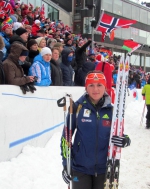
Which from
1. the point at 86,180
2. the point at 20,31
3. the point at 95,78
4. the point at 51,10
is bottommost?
the point at 86,180

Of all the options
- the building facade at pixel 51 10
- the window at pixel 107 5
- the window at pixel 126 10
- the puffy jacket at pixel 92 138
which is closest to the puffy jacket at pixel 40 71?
the puffy jacket at pixel 92 138

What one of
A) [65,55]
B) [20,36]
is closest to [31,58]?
[20,36]

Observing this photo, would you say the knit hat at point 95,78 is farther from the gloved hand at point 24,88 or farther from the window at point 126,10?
the window at point 126,10

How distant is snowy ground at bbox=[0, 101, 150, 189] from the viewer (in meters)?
4.11

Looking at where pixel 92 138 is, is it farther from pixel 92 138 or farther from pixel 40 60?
pixel 40 60

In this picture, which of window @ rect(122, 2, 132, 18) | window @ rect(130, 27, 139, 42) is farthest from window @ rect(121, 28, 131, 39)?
window @ rect(122, 2, 132, 18)

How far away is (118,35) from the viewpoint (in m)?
41.1

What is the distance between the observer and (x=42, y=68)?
6500 mm

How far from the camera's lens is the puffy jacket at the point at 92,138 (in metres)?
3.05

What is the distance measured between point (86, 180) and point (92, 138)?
1.63 feet

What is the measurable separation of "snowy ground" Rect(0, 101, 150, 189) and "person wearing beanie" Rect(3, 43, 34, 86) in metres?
1.22

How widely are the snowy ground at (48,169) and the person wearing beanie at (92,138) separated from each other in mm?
1153

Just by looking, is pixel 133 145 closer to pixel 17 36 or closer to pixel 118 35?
pixel 17 36

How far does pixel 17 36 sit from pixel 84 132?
4.50 metres
